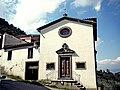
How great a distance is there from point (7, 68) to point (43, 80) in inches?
297

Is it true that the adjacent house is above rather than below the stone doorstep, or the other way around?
above

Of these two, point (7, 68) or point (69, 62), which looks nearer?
point (69, 62)

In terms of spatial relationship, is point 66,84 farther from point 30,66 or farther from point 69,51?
point 30,66

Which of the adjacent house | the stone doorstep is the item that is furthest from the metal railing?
the adjacent house

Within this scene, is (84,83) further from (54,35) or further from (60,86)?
(54,35)

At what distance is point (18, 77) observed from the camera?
2858 centimetres

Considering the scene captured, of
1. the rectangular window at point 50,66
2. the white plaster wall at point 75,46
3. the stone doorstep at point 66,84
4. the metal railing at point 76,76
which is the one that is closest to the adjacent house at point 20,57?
the white plaster wall at point 75,46

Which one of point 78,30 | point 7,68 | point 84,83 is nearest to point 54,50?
point 78,30

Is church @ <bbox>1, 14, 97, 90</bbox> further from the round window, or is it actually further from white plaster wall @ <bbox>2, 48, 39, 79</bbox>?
white plaster wall @ <bbox>2, 48, 39, 79</bbox>

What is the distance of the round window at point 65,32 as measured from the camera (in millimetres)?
26203

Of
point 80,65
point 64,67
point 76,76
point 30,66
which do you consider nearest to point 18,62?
point 30,66

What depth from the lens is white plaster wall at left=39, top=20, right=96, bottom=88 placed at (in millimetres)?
24031

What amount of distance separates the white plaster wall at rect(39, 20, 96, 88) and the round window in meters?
0.39

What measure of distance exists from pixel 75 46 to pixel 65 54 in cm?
162
